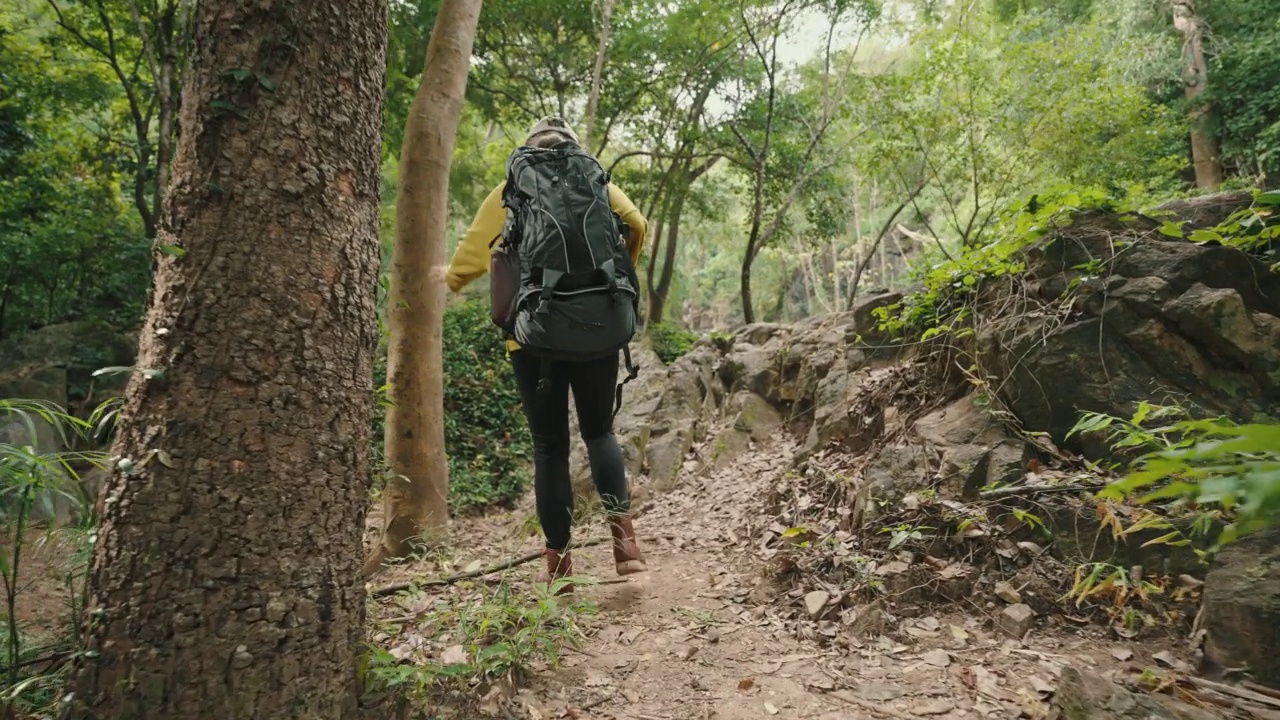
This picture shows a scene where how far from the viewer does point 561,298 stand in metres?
2.28

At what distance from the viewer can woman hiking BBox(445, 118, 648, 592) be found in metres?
2.29

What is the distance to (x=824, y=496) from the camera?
10.9 ft

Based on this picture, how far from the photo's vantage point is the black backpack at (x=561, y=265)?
2.27m

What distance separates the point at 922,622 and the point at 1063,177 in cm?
1026

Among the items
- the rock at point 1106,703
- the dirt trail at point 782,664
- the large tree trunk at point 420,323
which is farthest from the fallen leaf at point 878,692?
the large tree trunk at point 420,323

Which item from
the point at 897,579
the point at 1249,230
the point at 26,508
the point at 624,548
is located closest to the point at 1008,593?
the point at 897,579

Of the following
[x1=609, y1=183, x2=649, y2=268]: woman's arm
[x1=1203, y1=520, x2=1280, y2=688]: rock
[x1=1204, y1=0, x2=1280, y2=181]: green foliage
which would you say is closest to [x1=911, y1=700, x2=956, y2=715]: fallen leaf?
[x1=1203, y1=520, x2=1280, y2=688]: rock

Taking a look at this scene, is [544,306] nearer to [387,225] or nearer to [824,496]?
[824,496]

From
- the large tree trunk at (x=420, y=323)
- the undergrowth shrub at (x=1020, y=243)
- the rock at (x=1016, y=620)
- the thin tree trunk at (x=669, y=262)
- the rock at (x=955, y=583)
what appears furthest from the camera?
the thin tree trunk at (x=669, y=262)

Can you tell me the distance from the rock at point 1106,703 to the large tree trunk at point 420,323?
2.99 m

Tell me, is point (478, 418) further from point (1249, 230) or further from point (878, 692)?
point (1249, 230)

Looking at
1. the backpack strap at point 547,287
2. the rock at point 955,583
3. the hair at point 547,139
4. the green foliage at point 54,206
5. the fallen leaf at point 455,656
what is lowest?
the rock at point 955,583

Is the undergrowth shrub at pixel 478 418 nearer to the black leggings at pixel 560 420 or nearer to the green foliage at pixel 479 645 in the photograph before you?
the black leggings at pixel 560 420

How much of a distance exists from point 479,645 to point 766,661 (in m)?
1.04
